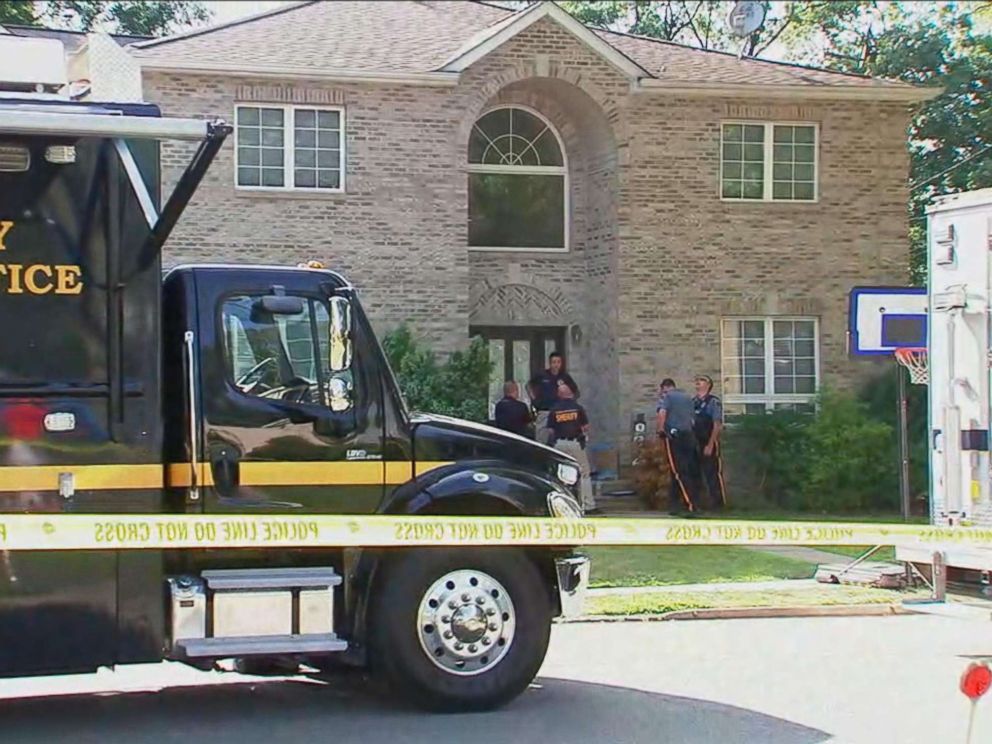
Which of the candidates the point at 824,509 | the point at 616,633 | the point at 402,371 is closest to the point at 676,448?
the point at 824,509

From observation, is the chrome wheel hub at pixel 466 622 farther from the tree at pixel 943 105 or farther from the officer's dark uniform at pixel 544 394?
the tree at pixel 943 105

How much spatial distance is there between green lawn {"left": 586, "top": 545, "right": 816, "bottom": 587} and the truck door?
227 inches

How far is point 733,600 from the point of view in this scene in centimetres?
1255

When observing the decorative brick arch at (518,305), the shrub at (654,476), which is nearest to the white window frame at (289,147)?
the decorative brick arch at (518,305)

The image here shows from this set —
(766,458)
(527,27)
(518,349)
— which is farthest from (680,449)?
(527,27)

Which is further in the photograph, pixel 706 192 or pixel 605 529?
pixel 706 192

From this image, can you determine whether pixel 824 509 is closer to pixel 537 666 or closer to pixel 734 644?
pixel 734 644

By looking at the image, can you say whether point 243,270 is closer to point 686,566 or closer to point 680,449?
point 686,566

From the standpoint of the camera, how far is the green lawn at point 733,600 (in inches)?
478

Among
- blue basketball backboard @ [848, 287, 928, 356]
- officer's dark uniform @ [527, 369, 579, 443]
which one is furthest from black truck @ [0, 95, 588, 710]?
officer's dark uniform @ [527, 369, 579, 443]

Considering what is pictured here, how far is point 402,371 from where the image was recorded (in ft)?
64.2

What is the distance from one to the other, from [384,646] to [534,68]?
14.6 meters

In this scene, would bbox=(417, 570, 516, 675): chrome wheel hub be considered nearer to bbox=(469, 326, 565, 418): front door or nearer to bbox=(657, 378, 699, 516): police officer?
bbox=(657, 378, 699, 516): police officer

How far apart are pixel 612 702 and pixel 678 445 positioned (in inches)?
438
